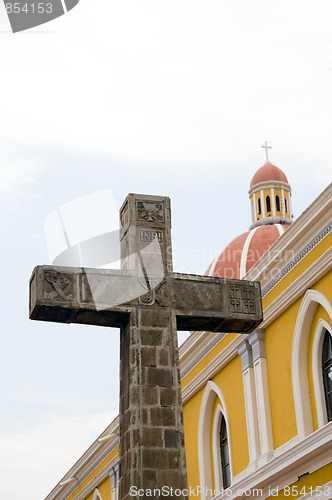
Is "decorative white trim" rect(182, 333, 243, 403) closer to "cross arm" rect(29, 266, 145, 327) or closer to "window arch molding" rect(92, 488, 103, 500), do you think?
"window arch molding" rect(92, 488, 103, 500)

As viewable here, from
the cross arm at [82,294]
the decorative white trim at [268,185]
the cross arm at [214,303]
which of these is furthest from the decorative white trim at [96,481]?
the cross arm at [82,294]

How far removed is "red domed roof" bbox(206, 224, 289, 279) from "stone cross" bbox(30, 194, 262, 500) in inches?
698

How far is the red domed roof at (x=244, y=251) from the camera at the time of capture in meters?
26.9

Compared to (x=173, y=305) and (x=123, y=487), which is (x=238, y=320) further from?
A: (x=123, y=487)

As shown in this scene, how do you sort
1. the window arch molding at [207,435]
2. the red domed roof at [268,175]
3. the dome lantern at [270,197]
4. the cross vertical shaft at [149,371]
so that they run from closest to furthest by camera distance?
the cross vertical shaft at [149,371] < the window arch molding at [207,435] < the dome lantern at [270,197] < the red domed roof at [268,175]

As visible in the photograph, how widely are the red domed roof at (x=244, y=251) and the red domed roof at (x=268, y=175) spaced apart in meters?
3.03

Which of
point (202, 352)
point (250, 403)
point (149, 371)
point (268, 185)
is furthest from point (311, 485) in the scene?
point (268, 185)

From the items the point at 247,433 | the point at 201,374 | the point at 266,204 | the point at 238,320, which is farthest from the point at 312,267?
the point at 266,204

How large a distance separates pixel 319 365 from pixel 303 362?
1.24ft

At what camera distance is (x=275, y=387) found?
1488 centimetres

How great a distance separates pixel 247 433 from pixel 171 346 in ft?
26.9

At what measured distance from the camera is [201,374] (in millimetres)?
17500

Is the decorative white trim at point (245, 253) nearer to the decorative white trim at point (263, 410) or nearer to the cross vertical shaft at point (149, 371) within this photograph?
the decorative white trim at point (263, 410)

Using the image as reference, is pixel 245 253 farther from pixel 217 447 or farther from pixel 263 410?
pixel 263 410
